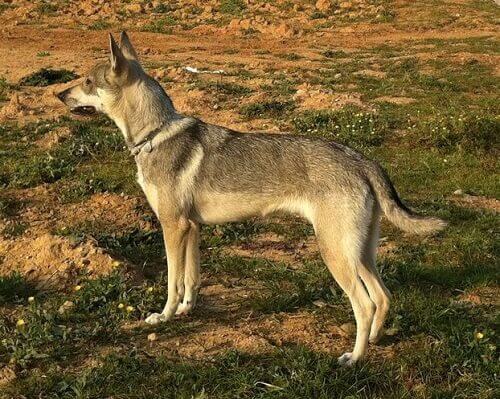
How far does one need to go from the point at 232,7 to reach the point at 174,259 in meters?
27.1

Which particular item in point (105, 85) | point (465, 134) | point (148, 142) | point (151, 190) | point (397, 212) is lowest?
point (465, 134)

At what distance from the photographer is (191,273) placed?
5.38 m

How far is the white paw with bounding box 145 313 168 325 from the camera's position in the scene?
4.99 meters

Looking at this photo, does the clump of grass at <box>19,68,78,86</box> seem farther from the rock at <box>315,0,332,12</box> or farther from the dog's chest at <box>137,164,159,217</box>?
the rock at <box>315,0,332,12</box>

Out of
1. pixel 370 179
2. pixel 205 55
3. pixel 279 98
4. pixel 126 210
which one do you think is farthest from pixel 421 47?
pixel 370 179

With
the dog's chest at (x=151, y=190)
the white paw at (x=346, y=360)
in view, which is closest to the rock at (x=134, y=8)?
the dog's chest at (x=151, y=190)

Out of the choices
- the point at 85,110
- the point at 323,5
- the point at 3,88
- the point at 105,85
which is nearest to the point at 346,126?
the point at 85,110

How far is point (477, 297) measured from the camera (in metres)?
5.44

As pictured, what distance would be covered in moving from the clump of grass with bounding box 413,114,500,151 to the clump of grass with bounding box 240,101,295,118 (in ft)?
9.47

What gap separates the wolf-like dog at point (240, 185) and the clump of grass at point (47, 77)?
329 inches

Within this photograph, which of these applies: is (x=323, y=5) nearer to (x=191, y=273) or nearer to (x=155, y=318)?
(x=191, y=273)

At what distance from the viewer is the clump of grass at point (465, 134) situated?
31.9 ft

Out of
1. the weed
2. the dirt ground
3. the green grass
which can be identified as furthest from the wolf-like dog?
the weed

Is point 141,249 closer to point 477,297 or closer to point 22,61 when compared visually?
point 477,297
